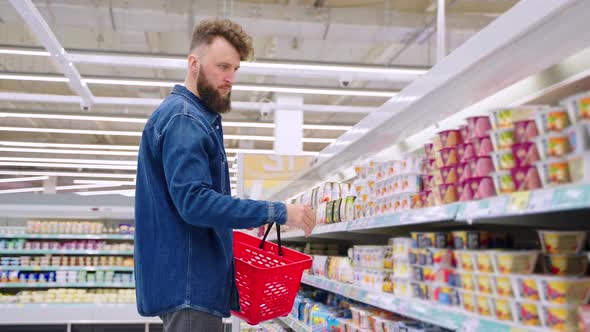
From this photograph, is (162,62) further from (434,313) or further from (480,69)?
(434,313)

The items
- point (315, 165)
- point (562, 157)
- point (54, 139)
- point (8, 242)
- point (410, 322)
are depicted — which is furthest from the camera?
point (54, 139)

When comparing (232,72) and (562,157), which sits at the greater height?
(232,72)

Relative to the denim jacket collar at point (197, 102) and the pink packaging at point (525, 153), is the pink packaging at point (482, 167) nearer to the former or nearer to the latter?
the pink packaging at point (525, 153)

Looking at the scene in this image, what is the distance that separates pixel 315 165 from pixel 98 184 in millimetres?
16597

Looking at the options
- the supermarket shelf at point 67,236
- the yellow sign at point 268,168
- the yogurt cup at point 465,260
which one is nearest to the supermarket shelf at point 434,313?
the yogurt cup at point 465,260

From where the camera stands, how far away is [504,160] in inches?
65.5

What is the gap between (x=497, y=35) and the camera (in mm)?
1812

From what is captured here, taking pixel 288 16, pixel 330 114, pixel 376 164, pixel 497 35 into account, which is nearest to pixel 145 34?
pixel 288 16

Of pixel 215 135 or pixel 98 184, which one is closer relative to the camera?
pixel 215 135

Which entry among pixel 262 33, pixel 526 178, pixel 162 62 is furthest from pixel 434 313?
pixel 262 33

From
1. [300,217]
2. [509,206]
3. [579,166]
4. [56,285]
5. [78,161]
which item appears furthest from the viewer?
[78,161]

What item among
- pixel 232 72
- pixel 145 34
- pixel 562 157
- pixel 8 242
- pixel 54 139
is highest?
pixel 145 34

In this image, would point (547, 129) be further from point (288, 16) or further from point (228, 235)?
point (288, 16)

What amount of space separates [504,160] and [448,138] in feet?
1.15
